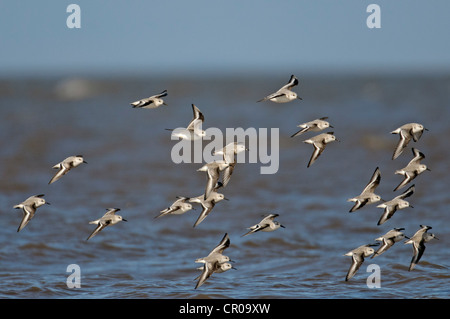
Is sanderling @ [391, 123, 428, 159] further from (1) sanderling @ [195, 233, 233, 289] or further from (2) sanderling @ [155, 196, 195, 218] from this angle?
(2) sanderling @ [155, 196, 195, 218]

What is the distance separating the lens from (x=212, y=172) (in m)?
6.07

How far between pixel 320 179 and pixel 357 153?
8.52ft

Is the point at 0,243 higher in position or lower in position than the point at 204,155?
lower

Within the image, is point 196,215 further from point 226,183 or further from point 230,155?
point 226,183

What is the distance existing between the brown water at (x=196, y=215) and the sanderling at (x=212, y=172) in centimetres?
151

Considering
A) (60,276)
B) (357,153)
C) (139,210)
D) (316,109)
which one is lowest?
(60,276)

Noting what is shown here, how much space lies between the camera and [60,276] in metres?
7.91

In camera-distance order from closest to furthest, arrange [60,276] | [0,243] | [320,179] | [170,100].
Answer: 1. [60,276]
2. [0,243]
3. [320,179]
4. [170,100]

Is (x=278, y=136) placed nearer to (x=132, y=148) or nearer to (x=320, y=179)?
(x=132, y=148)

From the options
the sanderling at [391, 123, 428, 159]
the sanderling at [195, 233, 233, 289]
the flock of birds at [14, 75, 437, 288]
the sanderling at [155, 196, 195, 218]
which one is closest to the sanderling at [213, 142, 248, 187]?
the flock of birds at [14, 75, 437, 288]

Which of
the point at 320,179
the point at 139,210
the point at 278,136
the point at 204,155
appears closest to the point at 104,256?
the point at 139,210

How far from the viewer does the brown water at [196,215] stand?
25.0 feet

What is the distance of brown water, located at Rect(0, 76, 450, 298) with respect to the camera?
7.62m

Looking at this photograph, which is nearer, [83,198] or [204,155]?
[83,198]
